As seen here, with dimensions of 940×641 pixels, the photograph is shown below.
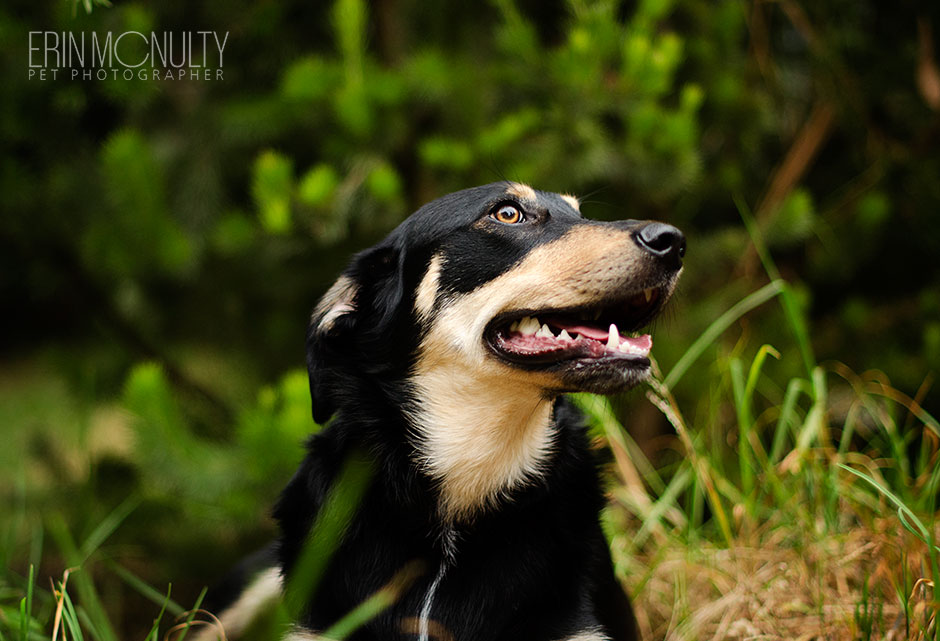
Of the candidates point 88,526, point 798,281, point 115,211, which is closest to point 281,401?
point 88,526

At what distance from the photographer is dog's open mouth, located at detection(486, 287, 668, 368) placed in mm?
2104

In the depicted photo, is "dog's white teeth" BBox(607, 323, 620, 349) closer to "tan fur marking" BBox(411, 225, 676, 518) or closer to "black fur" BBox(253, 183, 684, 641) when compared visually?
"tan fur marking" BBox(411, 225, 676, 518)

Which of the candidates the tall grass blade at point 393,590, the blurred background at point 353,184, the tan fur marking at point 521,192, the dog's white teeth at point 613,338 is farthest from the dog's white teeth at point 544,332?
the blurred background at point 353,184

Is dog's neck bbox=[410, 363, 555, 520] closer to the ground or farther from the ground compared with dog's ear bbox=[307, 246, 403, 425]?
closer to the ground

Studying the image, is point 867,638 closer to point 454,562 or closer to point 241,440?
point 454,562

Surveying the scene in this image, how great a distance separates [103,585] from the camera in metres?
4.50

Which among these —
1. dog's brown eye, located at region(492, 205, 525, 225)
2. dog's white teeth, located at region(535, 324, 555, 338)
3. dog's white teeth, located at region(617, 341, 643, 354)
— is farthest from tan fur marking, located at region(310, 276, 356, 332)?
dog's white teeth, located at region(617, 341, 643, 354)

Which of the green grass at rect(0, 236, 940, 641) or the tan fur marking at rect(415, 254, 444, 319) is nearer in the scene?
the green grass at rect(0, 236, 940, 641)

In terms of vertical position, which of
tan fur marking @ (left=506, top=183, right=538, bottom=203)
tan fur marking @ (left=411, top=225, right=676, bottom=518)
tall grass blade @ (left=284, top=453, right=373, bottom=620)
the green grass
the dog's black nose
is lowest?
the green grass

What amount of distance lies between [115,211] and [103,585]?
88.7 inches

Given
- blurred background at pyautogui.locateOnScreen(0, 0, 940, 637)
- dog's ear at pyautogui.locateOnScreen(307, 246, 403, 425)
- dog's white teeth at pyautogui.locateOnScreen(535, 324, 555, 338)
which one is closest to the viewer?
dog's white teeth at pyautogui.locateOnScreen(535, 324, 555, 338)

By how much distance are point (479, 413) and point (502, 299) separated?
40cm

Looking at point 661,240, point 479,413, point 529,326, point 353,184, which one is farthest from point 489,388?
point 353,184

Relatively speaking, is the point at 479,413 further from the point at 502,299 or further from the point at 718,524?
the point at 718,524
